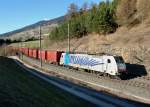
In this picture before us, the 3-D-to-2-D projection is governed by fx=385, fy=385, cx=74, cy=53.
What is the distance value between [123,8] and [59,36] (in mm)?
52976

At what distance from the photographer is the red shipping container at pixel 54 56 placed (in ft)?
247

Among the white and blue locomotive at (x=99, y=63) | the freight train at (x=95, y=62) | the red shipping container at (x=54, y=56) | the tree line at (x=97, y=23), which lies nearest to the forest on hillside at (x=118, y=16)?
the tree line at (x=97, y=23)

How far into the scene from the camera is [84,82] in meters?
42.5

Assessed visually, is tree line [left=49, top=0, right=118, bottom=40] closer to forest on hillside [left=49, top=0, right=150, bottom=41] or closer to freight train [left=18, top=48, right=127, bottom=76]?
forest on hillside [left=49, top=0, right=150, bottom=41]

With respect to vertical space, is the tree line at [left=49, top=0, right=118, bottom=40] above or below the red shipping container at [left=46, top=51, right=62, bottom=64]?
above

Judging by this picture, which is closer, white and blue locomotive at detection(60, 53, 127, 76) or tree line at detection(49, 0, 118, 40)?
white and blue locomotive at detection(60, 53, 127, 76)

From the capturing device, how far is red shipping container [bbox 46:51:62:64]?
75.3 meters

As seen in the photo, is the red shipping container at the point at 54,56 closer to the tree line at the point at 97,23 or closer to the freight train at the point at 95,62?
the freight train at the point at 95,62

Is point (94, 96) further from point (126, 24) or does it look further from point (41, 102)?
point (126, 24)

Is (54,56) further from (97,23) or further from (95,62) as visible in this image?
(95,62)

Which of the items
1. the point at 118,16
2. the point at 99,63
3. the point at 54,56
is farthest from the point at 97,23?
the point at 99,63

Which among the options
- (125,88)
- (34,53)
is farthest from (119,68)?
(34,53)

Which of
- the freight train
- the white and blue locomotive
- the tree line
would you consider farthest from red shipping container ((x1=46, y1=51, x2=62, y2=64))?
the tree line

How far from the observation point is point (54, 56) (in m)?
77.4
